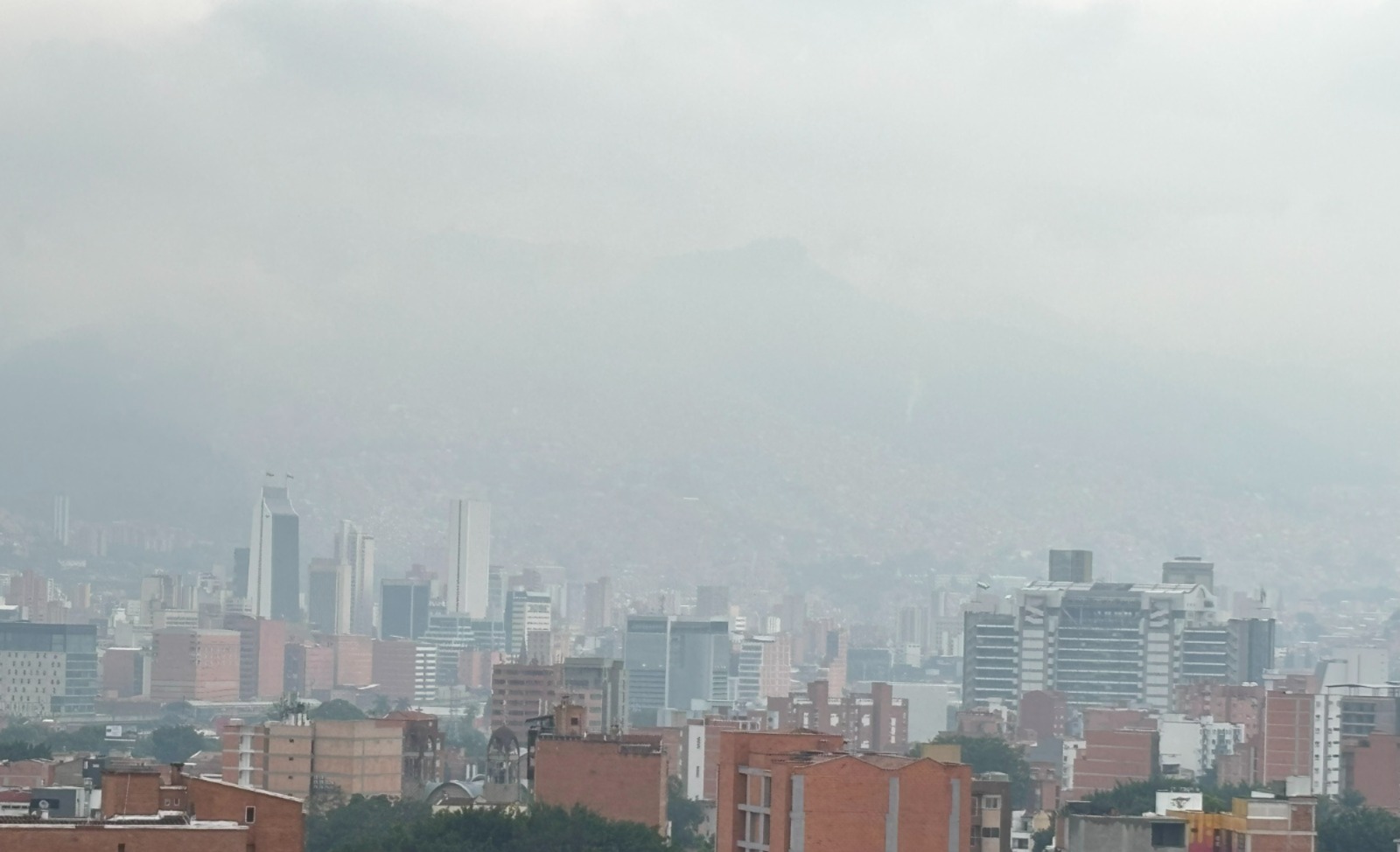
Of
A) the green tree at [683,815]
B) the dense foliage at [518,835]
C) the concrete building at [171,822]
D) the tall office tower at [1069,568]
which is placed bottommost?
the green tree at [683,815]

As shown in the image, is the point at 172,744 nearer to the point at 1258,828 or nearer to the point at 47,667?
the point at 47,667

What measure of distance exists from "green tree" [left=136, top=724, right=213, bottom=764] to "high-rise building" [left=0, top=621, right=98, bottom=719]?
52560 millimetres

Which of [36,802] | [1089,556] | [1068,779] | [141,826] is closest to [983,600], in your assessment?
[1089,556]

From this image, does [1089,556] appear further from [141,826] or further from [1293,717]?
[141,826]

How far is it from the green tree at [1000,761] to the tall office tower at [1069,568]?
8633 centimetres

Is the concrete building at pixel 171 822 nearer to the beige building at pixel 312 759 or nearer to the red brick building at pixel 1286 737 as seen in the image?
the beige building at pixel 312 759

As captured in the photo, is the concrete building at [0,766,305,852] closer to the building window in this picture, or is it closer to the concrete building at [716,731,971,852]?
the concrete building at [716,731,971,852]

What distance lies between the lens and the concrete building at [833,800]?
32250 millimetres

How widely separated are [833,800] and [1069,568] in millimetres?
153343

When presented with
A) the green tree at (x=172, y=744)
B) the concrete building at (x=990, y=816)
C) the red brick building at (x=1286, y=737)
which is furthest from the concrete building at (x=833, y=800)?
the green tree at (x=172, y=744)

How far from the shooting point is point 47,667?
613 feet

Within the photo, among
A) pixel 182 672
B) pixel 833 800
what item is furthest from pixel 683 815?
pixel 182 672

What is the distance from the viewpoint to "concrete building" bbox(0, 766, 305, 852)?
24656 mm

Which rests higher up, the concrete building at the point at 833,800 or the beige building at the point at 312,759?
the concrete building at the point at 833,800
